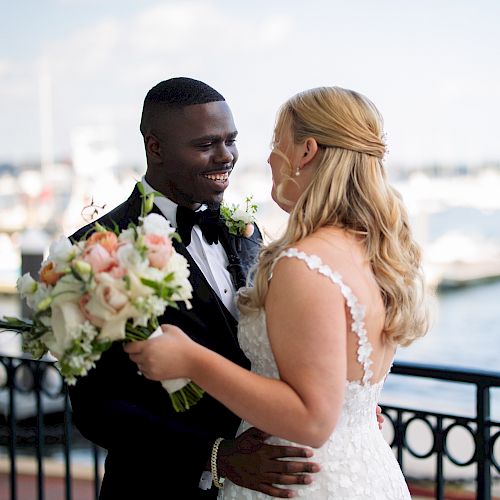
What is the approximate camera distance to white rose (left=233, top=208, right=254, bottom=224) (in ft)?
8.16

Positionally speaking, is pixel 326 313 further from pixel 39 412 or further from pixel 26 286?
pixel 39 412

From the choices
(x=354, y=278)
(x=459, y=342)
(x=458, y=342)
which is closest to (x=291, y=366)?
(x=354, y=278)

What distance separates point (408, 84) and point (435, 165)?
732 cm

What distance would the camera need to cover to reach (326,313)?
1753 millimetres

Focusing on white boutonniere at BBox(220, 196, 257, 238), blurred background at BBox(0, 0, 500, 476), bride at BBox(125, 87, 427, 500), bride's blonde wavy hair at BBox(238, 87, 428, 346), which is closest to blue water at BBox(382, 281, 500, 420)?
blurred background at BBox(0, 0, 500, 476)

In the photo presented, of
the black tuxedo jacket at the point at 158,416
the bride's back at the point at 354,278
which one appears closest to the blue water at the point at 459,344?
the black tuxedo jacket at the point at 158,416

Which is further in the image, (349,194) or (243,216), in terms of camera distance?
(243,216)

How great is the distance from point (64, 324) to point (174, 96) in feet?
2.57

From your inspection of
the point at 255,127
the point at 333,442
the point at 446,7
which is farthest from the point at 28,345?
the point at 446,7

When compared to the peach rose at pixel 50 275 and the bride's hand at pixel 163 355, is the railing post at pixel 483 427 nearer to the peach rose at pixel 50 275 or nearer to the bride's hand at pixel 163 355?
the bride's hand at pixel 163 355

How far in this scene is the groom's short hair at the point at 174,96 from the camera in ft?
7.33

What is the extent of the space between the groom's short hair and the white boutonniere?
0.36 metres

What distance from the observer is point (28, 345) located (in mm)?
1861

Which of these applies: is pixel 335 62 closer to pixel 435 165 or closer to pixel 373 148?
pixel 435 165
